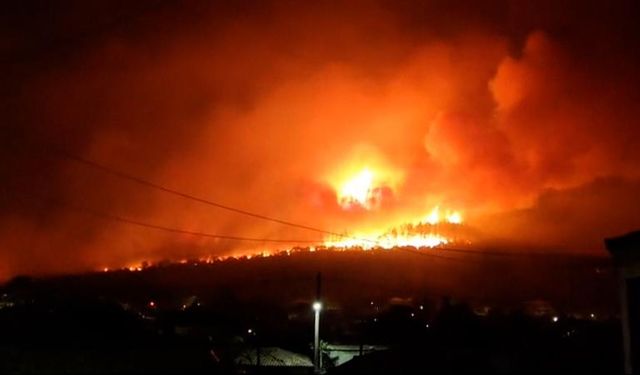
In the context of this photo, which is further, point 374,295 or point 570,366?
point 374,295

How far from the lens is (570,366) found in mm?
21047

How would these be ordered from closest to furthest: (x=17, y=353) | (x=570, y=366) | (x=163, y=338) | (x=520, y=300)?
(x=17, y=353) → (x=570, y=366) → (x=163, y=338) → (x=520, y=300)

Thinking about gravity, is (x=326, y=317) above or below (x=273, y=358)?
above

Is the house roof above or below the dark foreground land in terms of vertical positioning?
below

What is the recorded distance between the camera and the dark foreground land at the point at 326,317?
2139 centimetres

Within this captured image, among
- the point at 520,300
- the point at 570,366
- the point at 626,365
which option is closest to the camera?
the point at 626,365

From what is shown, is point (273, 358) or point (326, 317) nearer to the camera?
point (273, 358)

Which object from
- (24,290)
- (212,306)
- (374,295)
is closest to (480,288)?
(374,295)

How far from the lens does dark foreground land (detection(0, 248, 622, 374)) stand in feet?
70.2

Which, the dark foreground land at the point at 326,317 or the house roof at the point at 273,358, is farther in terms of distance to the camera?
the house roof at the point at 273,358

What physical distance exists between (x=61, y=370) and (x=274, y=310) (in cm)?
3935

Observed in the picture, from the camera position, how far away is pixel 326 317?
5297 centimetres

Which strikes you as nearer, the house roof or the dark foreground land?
the dark foreground land

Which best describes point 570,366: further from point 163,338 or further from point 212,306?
point 212,306
